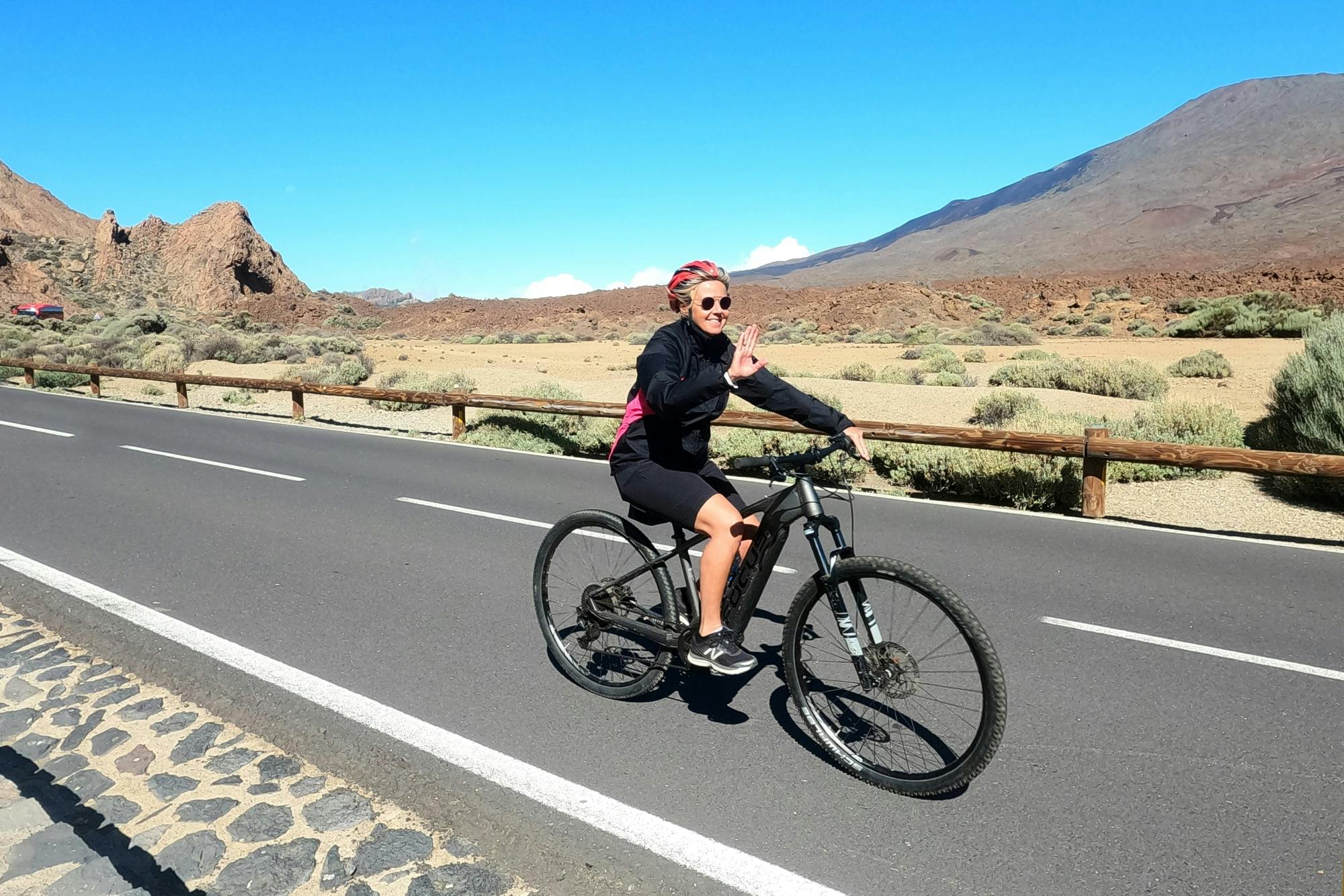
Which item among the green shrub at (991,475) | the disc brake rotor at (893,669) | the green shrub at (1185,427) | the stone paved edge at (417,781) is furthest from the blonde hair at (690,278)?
the green shrub at (1185,427)

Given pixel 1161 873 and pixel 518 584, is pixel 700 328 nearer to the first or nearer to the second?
pixel 1161 873

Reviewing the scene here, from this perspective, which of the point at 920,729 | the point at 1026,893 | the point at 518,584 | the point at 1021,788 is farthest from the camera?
the point at 518,584

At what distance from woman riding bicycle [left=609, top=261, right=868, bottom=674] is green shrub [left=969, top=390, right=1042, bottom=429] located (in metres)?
12.0

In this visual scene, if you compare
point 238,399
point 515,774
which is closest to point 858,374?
point 238,399

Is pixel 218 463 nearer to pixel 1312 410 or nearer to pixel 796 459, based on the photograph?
pixel 796 459

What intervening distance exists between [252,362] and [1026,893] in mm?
37294

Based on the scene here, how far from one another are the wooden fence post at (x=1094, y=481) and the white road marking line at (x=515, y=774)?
21.7 ft

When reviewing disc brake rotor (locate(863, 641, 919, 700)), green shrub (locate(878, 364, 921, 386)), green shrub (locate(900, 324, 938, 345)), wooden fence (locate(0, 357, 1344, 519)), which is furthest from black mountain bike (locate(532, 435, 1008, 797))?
green shrub (locate(900, 324, 938, 345))

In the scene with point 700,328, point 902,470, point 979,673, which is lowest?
point 902,470

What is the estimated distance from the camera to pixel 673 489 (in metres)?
3.72

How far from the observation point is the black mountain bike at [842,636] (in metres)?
3.19

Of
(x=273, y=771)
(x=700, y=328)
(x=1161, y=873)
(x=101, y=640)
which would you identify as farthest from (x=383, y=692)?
(x=1161, y=873)

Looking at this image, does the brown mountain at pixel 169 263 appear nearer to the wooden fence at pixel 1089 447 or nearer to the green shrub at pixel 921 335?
the green shrub at pixel 921 335

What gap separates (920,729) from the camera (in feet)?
12.0
